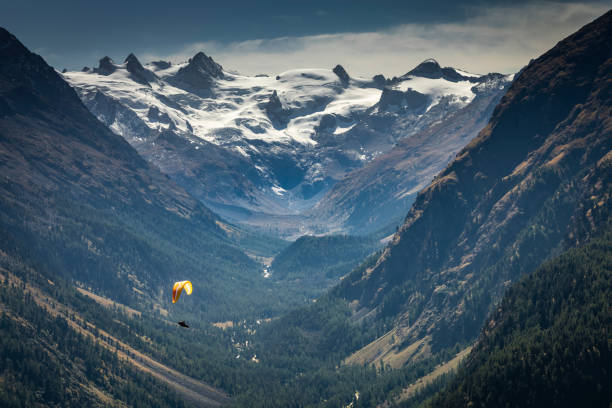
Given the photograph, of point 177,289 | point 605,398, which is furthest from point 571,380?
point 177,289

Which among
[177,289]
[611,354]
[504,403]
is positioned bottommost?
[504,403]

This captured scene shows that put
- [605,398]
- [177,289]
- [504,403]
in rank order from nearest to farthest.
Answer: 1. [177,289]
2. [605,398]
3. [504,403]

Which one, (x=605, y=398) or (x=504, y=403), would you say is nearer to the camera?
(x=605, y=398)

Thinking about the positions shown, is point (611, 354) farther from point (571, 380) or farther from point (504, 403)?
point (504, 403)

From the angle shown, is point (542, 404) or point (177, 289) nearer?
point (177, 289)

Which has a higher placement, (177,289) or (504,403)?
(177,289)

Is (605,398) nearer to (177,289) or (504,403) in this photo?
(504,403)

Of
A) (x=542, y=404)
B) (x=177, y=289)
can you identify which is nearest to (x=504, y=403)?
(x=542, y=404)

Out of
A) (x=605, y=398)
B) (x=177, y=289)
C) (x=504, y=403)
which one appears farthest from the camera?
(x=504, y=403)

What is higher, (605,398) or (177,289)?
(177,289)
